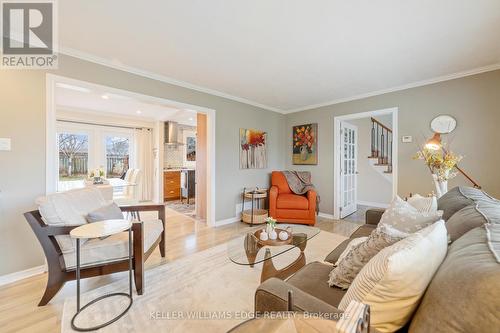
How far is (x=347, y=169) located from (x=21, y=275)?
5.27 m

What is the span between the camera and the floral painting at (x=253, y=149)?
14.3 ft

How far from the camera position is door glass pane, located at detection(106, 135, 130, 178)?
5758 mm

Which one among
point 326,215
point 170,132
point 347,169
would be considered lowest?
point 326,215

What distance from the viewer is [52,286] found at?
172 cm

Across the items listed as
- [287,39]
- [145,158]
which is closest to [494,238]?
[287,39]

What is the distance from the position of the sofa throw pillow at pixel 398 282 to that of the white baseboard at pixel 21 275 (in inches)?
122

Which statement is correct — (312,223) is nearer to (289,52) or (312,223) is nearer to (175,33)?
(289,52)

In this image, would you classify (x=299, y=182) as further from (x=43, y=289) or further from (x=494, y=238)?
(x=43, y=289)

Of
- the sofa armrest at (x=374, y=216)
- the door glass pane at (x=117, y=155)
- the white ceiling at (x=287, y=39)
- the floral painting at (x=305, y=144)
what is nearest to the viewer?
the white ceiling at (x=287, y=39)

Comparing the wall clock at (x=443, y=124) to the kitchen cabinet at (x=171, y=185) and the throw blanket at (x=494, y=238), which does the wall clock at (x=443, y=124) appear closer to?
the throw blanket at (x=494, y=238)

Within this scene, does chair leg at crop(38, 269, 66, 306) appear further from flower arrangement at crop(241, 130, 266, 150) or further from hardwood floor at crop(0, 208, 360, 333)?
flower arrangement at crop(241, 130, 266, 150)

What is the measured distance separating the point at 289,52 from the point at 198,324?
279 cm

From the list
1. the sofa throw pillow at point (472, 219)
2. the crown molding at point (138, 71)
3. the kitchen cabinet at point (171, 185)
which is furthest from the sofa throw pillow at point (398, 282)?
the kitchen cabinet at point (171, 185)

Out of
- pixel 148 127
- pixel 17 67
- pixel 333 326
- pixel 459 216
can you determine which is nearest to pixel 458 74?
pixel 459 216
